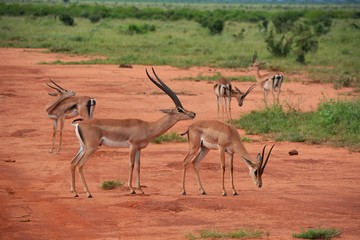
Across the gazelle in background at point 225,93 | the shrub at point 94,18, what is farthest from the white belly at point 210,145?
the shrub at point 94,18

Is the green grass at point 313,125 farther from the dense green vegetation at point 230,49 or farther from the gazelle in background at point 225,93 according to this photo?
the gazelle in background at point 225,93

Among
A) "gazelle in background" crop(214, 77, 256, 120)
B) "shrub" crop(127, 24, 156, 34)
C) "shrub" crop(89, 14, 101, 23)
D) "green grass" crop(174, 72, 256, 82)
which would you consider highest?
"shrub" crop(89, 14, 101, 23)

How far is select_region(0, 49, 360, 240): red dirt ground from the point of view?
342 inches

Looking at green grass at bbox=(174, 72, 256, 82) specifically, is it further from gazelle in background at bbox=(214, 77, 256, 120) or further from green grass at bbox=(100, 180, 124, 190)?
green grass at bbox=(100, 180, 124, 190)

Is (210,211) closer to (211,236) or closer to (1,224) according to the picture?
(211,236)

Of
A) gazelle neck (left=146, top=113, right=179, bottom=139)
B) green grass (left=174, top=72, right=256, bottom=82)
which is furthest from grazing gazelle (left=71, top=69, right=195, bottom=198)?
green grass (left=174, top=72, right=256, bottom=82)

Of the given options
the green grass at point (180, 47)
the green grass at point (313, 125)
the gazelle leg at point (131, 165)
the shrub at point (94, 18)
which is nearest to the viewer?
the gazelle leg at point (131, 165)

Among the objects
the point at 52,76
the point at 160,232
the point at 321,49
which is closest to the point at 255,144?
the point at 160,232

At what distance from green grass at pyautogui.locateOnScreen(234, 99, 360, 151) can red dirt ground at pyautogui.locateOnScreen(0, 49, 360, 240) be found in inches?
17.8

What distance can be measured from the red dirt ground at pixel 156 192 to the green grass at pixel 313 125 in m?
0.45

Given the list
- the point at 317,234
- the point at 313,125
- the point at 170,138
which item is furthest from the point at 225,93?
the point at 317,234

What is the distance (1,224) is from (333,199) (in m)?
4.45

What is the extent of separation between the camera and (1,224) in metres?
8.62

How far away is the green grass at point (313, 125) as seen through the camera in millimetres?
15406
